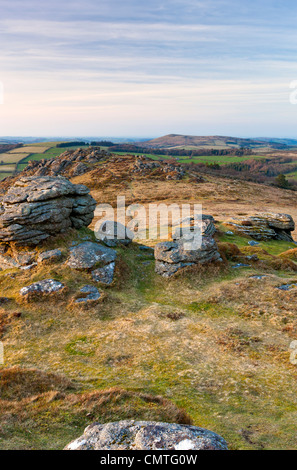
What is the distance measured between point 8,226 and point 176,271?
1753 cm

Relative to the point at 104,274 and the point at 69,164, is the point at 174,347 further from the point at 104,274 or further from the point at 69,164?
the point at 69,164

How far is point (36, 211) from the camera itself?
29641mm

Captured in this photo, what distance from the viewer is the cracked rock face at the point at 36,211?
29.5 meters

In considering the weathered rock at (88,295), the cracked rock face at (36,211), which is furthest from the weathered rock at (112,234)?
the weathered rock at (88,295)

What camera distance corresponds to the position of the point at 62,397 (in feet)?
43.8

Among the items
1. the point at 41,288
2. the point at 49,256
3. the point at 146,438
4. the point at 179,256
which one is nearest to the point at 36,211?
the point at 49,256

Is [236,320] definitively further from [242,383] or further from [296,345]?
[242,383]

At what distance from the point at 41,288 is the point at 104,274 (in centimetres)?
583

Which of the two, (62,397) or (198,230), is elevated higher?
(198,230)

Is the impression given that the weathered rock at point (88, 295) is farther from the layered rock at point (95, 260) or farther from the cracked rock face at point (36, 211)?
the cracked rock face at point (36, 211)

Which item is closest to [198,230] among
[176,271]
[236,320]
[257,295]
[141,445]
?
[176,271]

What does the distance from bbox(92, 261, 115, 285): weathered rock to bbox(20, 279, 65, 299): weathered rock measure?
3.40 meters

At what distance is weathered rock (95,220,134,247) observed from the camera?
34.0 m

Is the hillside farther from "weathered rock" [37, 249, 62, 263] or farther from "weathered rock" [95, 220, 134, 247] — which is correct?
"weathered rock" [95, 220, 134, 247]
